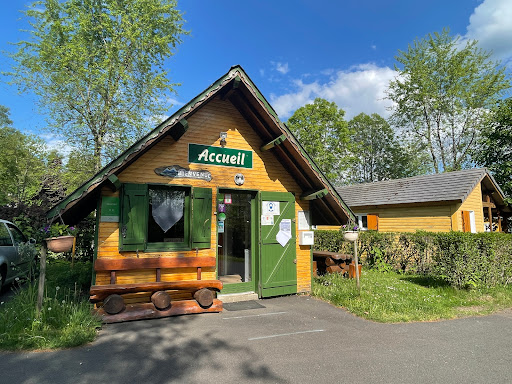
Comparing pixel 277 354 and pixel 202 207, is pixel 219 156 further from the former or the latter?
pixel 277 354

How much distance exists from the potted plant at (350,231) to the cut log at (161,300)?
439 centimetres

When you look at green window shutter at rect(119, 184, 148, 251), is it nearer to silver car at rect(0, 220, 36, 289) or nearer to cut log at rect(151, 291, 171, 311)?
cut log at rect(151, 291, 171, 311)

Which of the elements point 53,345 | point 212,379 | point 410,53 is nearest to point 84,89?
point 53,345

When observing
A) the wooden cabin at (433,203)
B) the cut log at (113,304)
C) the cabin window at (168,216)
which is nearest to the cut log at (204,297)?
the cabin window at (168,216)

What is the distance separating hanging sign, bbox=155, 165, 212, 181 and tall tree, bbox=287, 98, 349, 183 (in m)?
26.4

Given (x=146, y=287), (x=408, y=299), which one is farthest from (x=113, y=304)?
(x=408, y=299)

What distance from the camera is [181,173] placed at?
23.6ft

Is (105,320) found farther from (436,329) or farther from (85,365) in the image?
(436,329)

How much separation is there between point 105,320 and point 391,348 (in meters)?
5.02

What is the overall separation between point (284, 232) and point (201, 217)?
7.66 ft

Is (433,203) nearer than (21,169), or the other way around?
(433,203)

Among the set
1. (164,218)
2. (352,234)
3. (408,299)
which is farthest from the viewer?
(352,234)

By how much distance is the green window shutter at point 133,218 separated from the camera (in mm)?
6461

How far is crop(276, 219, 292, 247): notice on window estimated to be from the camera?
8.23m
